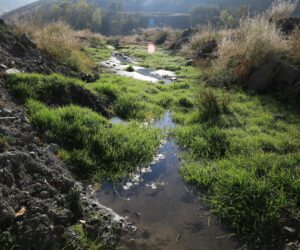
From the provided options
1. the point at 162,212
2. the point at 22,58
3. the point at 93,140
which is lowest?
the point at 162,212

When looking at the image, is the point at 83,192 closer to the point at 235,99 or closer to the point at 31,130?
the point at 31,130

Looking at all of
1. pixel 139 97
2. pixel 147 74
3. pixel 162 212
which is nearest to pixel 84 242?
pixel 162 212

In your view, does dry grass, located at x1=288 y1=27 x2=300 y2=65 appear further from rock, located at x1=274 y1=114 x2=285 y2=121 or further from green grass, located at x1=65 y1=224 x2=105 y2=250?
green grass, located at x1=65 y1=224 x2=105 y2=250

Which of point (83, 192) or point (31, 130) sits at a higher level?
point (31, 130)

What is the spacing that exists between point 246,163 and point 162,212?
6.06 feet

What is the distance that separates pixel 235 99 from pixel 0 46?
6.46 metres

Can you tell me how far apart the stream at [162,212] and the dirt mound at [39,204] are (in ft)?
0.94

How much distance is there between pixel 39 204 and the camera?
3836 mm

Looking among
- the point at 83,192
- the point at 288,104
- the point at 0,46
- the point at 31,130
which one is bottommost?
the point at 288,104

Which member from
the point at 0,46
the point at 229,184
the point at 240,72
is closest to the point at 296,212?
the point at 229,184

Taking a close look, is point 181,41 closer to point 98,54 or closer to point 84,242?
point 98,54

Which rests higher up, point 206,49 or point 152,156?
point 152,156

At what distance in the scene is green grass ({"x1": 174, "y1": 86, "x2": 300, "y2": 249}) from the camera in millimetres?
4477

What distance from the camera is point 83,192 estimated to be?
4.82 meters
